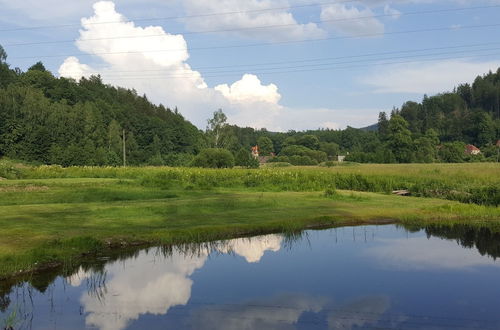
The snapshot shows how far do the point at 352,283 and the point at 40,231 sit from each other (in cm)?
1154

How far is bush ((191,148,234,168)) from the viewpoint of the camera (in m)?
74.2

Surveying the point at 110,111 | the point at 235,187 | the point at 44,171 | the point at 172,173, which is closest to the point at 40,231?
the point at 235,187

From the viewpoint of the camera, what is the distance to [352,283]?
501 inches

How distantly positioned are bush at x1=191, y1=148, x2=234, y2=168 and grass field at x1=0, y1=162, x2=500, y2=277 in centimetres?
3358

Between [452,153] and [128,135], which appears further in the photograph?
[128,135]

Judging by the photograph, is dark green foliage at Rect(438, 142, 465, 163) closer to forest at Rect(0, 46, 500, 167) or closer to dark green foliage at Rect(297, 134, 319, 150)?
A: forest at Rect(0, 46, 500, 167)

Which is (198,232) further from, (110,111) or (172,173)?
(110,111)

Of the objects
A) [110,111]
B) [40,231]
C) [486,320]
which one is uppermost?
[110,111]

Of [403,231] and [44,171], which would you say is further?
[44,171]

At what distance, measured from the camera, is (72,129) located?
108 m

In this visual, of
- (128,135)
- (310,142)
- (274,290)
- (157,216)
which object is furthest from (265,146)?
(274,290)

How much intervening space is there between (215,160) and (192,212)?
50816 millimetres

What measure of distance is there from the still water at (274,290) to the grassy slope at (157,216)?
146cm

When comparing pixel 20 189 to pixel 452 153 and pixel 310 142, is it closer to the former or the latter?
pixel 452 153
